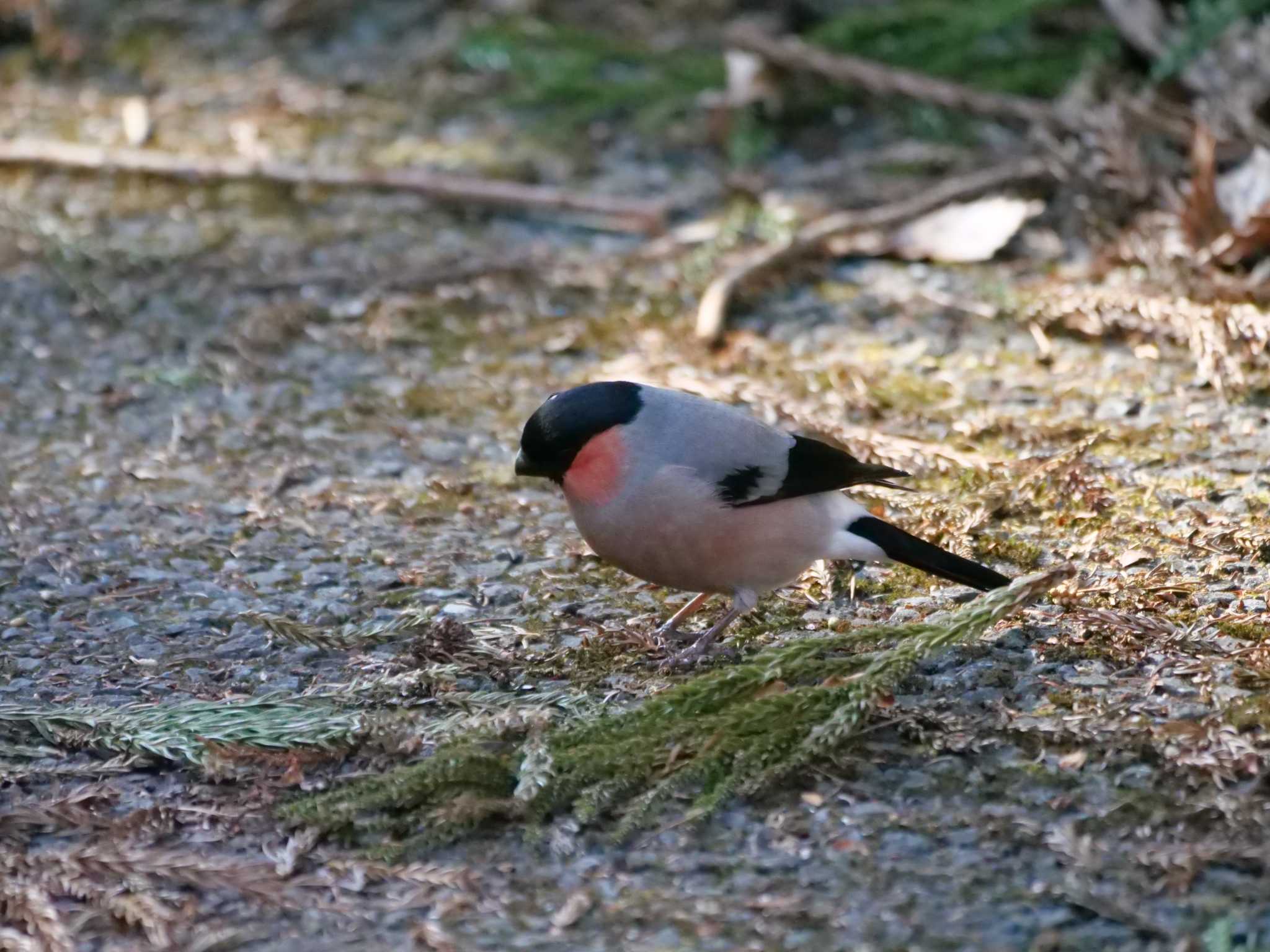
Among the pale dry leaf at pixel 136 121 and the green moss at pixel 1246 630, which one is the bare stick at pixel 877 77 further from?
the green moss at pixel 1246 630

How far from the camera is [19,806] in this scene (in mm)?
2889

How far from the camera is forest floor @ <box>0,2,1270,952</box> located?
2.63m

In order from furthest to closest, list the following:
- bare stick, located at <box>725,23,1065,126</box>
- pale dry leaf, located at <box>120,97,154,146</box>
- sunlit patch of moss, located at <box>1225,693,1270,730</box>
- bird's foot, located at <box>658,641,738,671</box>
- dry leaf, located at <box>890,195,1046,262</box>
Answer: pale dry leaf, located at <box>120,97,154,146</box>
bare stick, located at <box>725,23,1065,126</box>
dry leaf, located at <box>890,195,1046,262</box>
bird's foot, located at <box>658,641,738,671</box>
sunlit patch of moss, located at <box>1225,693,1270,730</box>

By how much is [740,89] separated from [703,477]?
3.75 metres

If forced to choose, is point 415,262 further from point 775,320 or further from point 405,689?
point 405,689

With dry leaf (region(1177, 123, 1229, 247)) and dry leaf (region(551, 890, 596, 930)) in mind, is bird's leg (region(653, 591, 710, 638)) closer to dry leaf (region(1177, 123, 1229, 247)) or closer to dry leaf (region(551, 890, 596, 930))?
dry leaf (region(551, 890, 596, 930))

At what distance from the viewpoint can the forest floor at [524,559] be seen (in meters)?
2.63

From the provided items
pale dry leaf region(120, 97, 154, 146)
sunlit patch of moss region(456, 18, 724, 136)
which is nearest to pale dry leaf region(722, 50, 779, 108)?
sunlit patch of moss region(456, 18, 724, 136)

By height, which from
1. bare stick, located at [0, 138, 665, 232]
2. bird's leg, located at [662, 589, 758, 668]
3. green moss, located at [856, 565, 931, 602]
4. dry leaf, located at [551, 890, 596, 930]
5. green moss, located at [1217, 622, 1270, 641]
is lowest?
dry leaf, located at [551, 890, 596, 930]

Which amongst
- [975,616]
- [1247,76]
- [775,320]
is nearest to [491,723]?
[975,616]

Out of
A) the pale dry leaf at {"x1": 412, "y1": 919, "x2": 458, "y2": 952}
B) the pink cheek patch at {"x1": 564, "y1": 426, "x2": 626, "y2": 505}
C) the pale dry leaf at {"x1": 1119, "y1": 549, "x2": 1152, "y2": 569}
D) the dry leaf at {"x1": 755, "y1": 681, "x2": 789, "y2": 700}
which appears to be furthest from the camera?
the pale dry leaf at {"x1": 1119, "y1": 549, "x2": 1152, "y2": 569}

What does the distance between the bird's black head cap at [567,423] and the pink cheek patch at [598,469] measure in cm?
2

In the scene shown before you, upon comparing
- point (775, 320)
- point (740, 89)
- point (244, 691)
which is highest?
point (740, 89)

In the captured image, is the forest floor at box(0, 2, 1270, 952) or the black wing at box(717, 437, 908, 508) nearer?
the forest floor at box(0, 2, 1270, 952)
